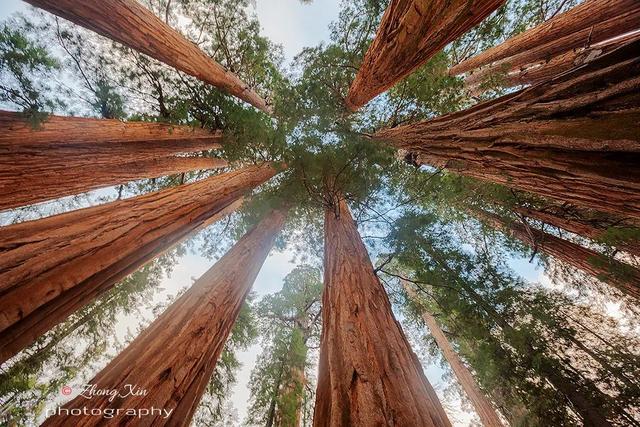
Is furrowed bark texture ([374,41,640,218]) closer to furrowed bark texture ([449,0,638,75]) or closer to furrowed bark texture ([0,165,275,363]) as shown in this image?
furrowed bark texture ([0,165,275,363])

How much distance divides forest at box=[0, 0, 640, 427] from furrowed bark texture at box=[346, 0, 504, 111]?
4 centimetres

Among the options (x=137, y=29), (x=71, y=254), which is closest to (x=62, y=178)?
(x=137, y=29)

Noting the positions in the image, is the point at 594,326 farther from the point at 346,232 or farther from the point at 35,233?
the point at 35,233

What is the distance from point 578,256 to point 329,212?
6606 millimetres

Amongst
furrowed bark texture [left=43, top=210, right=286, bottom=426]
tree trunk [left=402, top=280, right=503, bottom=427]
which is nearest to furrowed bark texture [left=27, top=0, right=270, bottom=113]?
furrowed bark texture [left=43, top=210, right=286, bottom=426]

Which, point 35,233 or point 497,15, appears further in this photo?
point 497,15

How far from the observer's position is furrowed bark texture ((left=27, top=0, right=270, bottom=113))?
13.6ft

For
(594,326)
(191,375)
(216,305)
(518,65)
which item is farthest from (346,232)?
(518,65)

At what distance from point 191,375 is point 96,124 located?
5658mm

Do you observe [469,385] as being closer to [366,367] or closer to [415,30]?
[366,367]

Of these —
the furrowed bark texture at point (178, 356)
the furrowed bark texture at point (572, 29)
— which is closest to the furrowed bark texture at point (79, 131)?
the furrowed bark texture at point (178, 356)

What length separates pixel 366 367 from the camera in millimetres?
1687

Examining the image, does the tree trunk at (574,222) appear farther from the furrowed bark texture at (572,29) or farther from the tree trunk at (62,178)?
the tree trunk at (62,178)

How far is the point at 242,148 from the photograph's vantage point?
6.68 meters
